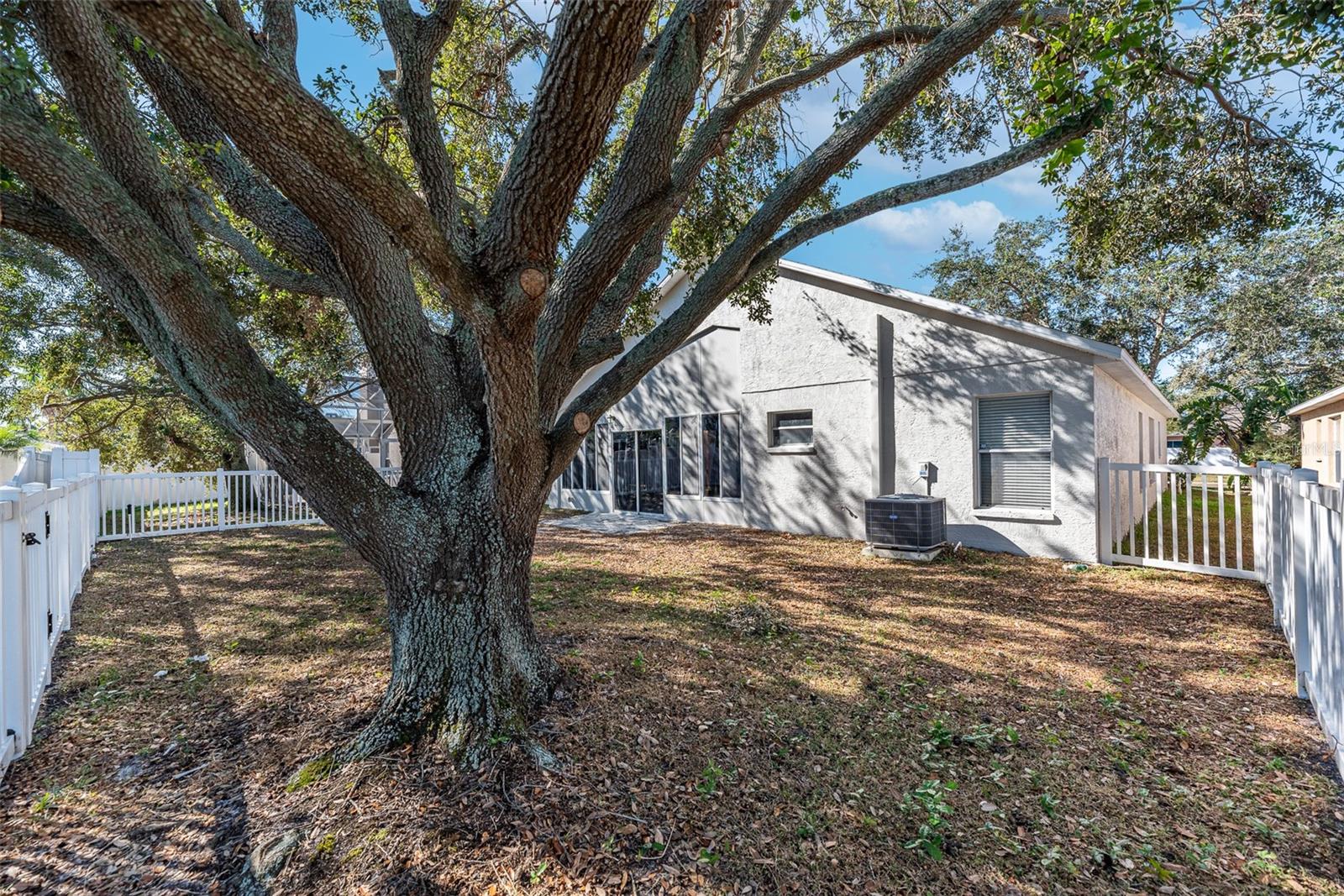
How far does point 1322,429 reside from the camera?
50.0ft

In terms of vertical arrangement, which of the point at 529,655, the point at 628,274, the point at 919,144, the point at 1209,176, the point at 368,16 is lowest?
the point at 529,655

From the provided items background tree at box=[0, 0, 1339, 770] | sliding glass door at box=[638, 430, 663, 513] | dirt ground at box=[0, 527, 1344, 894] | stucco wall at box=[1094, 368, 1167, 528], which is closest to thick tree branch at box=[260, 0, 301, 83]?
background tree at box=[0, 0, 1339, 770]

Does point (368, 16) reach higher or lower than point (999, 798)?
higher

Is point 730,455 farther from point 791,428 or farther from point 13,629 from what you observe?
point 13,629

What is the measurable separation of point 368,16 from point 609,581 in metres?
6.53

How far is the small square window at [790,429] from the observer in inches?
425

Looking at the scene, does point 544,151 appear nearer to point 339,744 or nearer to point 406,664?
point 406,664

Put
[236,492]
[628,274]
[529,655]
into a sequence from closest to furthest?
[529,655] < [628,274] < [236,492]

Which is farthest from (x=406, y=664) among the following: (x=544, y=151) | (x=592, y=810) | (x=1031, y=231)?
(x=1031, y=231)

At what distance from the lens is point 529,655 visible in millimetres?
3328

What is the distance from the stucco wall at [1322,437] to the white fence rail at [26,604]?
18.2 m

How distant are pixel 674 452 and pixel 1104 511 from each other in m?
7.91

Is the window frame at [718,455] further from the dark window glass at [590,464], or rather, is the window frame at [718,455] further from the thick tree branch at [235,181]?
the thick tree branch at [235,181]

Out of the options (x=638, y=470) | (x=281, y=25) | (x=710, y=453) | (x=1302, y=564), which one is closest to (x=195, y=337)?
(x=281, y=25)
